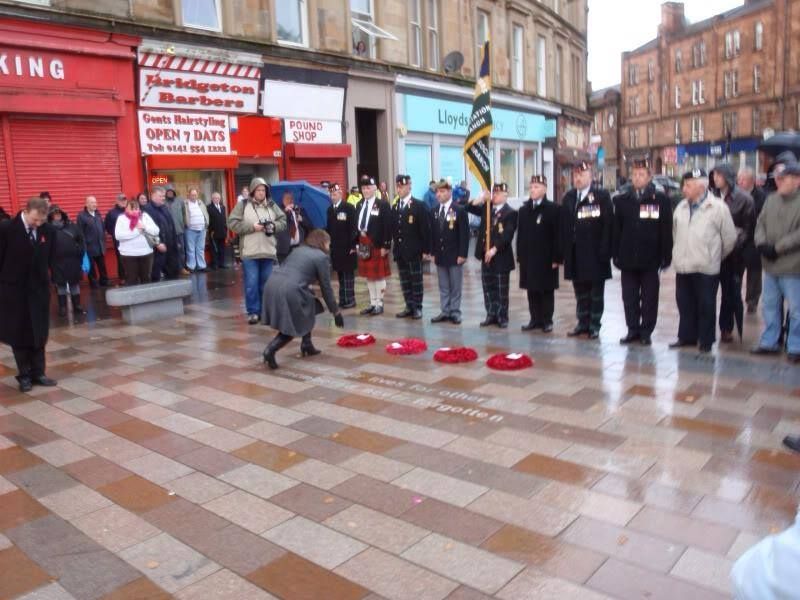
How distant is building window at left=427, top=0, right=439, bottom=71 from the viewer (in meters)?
23.5

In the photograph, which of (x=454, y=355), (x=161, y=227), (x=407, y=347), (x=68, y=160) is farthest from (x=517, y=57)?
(x=454, y=355)

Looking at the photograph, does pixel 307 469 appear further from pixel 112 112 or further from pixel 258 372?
pixel 112 112

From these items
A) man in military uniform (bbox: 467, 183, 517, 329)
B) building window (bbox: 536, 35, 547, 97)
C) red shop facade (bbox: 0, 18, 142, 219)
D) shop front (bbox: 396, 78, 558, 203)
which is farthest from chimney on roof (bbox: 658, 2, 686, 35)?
man in military uniform (bbox: 467, 183, 517, 329)

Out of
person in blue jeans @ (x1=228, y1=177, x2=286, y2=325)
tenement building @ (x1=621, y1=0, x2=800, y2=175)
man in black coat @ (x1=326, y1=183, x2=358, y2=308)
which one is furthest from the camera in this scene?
tenement building @ (x1=621, y1=0, x2=800, y2=175)

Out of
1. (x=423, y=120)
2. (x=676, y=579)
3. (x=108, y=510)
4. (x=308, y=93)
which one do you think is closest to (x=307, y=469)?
(x=108, y=510)

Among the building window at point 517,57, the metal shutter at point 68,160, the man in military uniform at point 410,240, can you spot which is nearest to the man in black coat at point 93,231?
the metal shutter at point 68,160

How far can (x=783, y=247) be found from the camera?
7.01 m

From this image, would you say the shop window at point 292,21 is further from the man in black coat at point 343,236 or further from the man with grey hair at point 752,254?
the man with grey hair at point 752,254

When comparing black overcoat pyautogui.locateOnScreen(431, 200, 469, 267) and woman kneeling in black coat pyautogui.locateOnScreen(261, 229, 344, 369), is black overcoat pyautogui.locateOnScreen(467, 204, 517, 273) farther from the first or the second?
woman kneeling in black coat pyautogui.locateOnScreen(261, 229, 344, 369)

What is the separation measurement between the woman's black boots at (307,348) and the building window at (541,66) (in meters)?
26.3

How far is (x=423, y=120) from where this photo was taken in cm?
2342

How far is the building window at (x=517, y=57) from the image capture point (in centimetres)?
2909

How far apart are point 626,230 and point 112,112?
35.5 feet

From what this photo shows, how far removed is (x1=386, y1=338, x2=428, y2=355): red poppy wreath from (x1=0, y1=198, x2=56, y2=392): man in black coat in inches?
144
